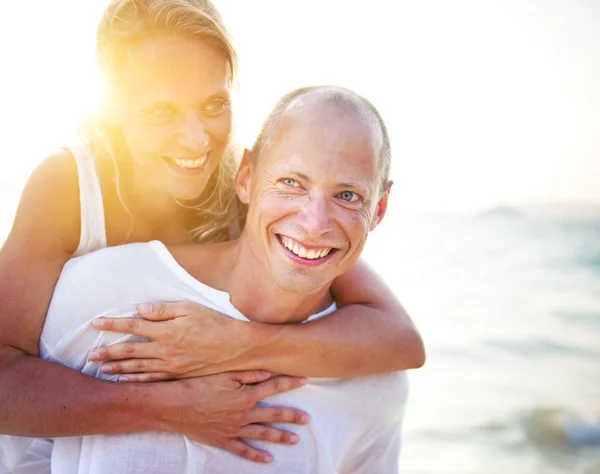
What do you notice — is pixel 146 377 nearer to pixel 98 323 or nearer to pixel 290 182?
pixel 98 323

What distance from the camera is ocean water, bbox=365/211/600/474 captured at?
696 cm

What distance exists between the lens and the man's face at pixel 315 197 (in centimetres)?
253

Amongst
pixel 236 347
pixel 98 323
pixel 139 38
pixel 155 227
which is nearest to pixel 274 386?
pixel 236 347

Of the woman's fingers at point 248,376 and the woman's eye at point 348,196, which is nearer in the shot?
the woman's eye at point 348,196

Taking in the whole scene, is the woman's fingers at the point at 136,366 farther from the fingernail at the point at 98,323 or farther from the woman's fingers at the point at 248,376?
the woman's fingers at the point at 248,376

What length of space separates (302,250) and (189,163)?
88cm

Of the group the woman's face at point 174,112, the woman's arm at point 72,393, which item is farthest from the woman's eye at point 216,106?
the woman's arm at point 72,393

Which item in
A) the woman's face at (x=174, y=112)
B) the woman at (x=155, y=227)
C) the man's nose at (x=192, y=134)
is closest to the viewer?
the woman at (x=155, y=227)

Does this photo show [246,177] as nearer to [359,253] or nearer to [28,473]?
[359,253]

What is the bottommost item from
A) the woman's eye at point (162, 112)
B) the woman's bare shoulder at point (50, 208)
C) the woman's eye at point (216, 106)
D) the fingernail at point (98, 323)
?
the fingernail at point (98, 323)

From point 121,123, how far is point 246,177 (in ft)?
2.32

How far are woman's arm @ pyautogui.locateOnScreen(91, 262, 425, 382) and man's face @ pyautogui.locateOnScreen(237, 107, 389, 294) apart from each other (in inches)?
9.2

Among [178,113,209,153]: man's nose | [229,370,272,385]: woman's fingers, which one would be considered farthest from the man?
[178,113,209,153]: man's nose

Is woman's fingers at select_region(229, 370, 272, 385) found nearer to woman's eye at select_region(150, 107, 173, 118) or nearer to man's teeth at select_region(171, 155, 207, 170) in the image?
man's teeth at select_region(171, 155, 207, 170)
